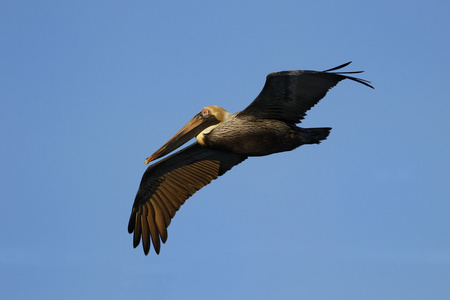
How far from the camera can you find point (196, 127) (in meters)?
11.8

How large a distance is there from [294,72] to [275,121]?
1.08 m

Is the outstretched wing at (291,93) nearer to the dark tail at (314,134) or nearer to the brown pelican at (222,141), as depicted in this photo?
the brown pelican at (222,141)

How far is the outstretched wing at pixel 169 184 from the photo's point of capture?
12.5m

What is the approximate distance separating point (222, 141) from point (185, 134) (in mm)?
1116

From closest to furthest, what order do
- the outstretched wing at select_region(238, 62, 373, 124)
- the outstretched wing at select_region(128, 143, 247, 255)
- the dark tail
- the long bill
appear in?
the outstretched wing at select_region(238, 62, 373, 124), the dark tail, the long bill, the outstretched wing at select_region(128, 143, 247, 255)

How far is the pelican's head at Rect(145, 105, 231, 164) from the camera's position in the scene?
37.8ft

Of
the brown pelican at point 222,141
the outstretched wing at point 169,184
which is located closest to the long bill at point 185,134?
the brown pelican at point 222,141

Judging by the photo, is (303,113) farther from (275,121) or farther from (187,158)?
(187,158)

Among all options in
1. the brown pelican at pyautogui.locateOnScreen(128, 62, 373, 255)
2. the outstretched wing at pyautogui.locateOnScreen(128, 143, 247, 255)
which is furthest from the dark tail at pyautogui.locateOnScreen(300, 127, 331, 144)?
the outstretched wing at pyautogui.locateOnScreen(128, 143, 247, 255)

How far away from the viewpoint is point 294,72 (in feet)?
32.9

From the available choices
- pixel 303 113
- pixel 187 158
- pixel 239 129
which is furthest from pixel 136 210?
pixel 303 113

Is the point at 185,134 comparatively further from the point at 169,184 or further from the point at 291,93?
the point at 291,93

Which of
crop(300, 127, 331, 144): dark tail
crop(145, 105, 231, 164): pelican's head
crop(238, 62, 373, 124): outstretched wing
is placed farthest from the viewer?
crop(145, 105, 231, 164): pelican's head

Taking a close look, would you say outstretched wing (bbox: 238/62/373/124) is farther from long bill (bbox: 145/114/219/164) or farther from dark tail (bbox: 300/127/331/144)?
long bill (bbox: 145/114/219/164)
